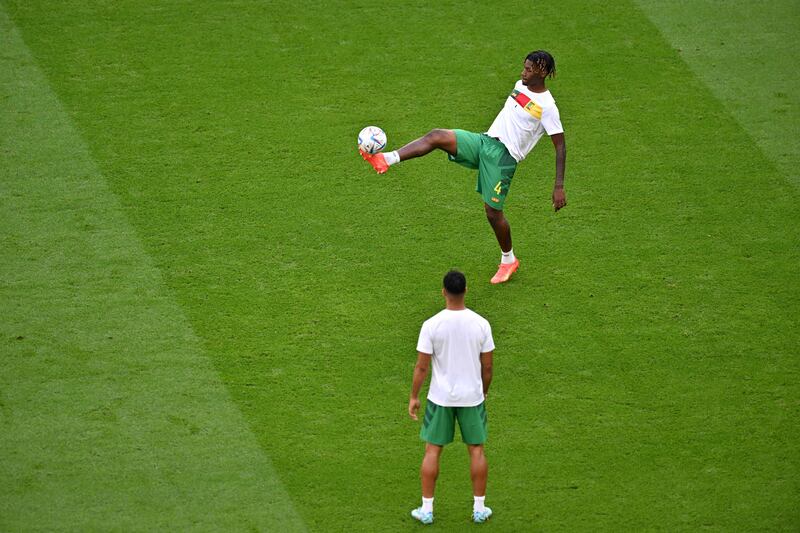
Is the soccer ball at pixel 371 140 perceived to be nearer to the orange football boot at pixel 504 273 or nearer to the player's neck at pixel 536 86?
the player's neck at pixel 536 86

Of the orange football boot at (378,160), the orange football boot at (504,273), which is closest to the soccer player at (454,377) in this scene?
the orange football boot at (378,160)

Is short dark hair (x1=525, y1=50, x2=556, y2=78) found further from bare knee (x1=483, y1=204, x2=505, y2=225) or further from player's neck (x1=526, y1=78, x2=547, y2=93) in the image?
bare knee (x1=483, y1=204, x2=505, y2=225)

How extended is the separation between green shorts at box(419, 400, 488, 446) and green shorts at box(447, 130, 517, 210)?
9.08 ft

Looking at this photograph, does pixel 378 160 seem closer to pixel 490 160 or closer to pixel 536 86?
pixel 490 160

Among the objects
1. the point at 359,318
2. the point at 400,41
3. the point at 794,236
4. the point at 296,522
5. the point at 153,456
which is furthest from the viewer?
the point at 400,41

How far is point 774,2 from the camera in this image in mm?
14062

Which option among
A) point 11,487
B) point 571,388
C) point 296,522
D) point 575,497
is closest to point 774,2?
point 571,388

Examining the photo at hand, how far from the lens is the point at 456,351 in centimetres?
711

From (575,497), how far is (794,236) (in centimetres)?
406

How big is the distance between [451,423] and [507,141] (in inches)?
124

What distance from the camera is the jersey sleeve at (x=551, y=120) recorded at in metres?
9.50

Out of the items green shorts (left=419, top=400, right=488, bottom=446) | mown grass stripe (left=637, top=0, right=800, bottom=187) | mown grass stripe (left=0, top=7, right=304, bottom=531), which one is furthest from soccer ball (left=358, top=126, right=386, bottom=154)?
mown grass stripe (left=637, top=0, right=800, bottom=187)

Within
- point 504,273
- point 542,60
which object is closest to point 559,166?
point 542,60

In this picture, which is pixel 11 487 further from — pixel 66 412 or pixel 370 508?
pixel 370 508
